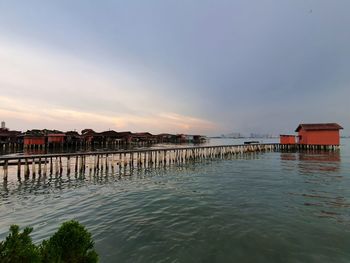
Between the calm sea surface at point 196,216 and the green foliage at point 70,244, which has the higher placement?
the green foliage at point 70,244

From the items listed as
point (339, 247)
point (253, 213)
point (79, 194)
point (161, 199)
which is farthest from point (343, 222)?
point (79, 194)

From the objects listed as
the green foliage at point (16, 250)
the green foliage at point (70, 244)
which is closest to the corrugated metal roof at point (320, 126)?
the green foliage at point (70, 244)

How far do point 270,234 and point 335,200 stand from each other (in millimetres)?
6514

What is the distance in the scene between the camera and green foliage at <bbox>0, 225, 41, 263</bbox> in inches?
96.8

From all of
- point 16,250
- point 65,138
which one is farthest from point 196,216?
point 65,138

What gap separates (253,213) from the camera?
9.46 metres

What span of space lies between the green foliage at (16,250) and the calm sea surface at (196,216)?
3.86 m

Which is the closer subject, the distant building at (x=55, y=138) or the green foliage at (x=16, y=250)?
the green foliage at (x=16, y=250)

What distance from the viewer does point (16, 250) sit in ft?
8.23

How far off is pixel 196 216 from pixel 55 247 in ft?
22.4

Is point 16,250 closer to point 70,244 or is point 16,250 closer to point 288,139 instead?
point 70,244

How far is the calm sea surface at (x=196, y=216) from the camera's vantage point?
6316mm

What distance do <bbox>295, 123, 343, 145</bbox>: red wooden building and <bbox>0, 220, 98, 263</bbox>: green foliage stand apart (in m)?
51.0

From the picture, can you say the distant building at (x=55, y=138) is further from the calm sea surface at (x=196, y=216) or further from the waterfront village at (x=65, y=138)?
the calm sea surface at (x=196, y=216)
